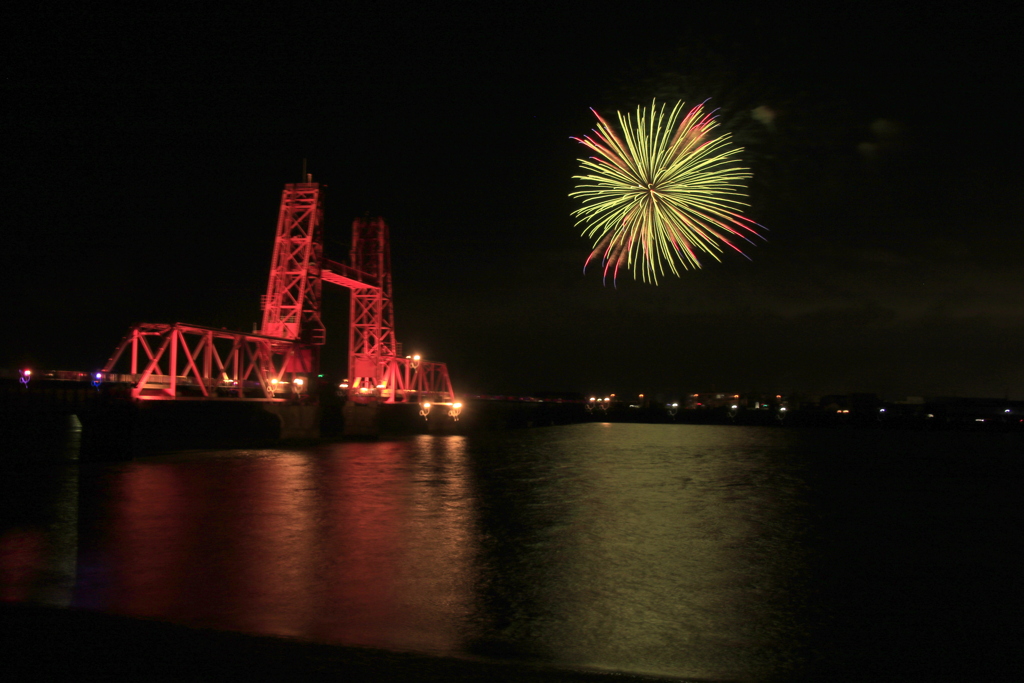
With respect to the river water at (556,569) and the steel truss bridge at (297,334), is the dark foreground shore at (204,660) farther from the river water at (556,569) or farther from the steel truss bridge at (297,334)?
the steel truss bridge at (297,334)

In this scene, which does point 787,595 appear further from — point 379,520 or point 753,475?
point 753,475

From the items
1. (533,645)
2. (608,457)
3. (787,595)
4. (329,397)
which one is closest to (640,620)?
(533,645)

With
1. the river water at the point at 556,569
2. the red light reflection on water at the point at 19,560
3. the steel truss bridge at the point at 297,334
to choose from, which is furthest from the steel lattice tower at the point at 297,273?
the red light reflection on water at the point at 19,560

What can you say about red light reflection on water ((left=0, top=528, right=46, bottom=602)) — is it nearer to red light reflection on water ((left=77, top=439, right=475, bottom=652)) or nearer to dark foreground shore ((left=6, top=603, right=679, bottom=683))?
red light reflection on water ((left=77, top=439, right=475, bottom=652))

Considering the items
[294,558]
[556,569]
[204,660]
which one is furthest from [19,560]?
[556,569]

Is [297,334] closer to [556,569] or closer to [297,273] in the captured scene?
[297,273]

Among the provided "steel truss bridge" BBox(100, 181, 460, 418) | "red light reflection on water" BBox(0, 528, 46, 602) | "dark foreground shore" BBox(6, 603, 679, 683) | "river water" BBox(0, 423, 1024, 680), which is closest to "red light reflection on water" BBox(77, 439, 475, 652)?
"river water" BBox(0, 423, 1024, 680)
